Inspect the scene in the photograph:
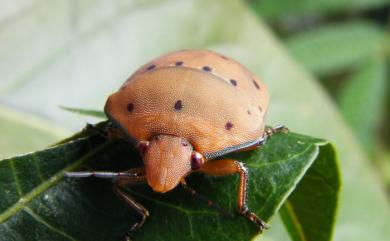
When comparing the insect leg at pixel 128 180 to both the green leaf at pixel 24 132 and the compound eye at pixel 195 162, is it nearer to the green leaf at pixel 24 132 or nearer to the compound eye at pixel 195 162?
the compound eye at pixel 195 162

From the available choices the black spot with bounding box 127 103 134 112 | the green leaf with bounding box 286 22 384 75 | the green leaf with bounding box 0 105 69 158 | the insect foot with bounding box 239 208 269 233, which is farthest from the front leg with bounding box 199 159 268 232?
the green leaf with bounding box 286 22 384 75

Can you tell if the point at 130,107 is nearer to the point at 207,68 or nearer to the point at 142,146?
the point at 142,146

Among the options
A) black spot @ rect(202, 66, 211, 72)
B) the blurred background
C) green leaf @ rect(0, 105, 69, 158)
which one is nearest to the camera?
black spot @ rect(202, 66, 211, 72)

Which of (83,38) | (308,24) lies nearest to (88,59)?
(83,38)

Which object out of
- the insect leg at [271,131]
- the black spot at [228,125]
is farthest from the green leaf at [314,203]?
the black spot at [228,125]

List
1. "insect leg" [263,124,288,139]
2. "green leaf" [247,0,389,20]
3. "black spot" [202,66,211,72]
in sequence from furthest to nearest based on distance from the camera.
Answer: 1. "green leaf" [247,0,389,20]
2. "black spot" [202,66,211,72]
3. "insect leg" [263,124,288,139]

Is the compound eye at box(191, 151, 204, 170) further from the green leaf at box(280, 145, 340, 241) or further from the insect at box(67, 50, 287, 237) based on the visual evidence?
the green leaf at box(280, 145, 340, 241)

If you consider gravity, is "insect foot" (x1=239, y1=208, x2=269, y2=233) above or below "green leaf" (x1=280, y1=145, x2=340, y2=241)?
below

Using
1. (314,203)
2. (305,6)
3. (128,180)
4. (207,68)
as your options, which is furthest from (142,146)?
(305,6)
